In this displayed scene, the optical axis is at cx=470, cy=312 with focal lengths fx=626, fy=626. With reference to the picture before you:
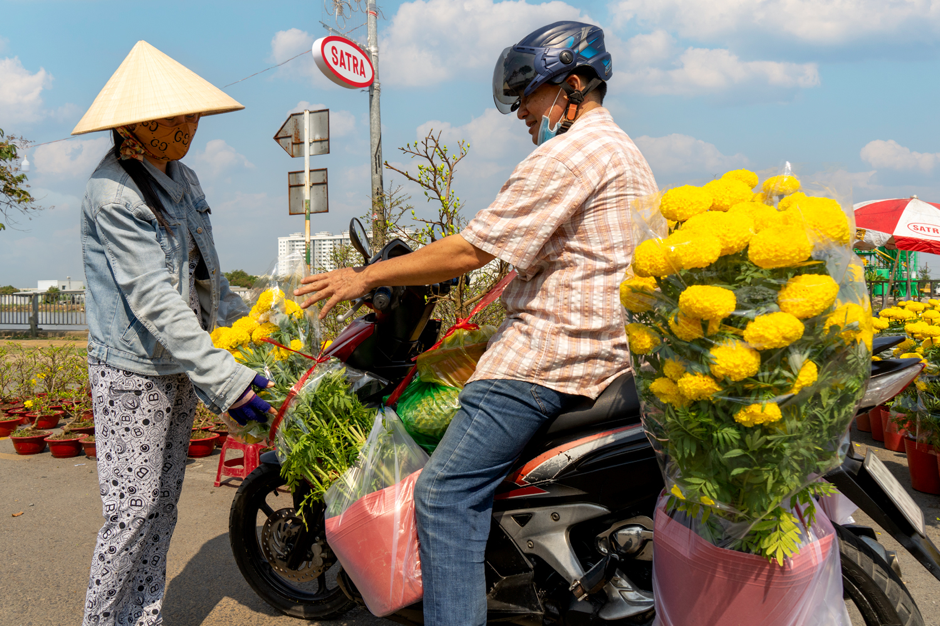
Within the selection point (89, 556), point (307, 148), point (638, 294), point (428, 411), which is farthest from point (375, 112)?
point (638, 294)

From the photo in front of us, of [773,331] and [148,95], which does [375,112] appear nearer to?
[148,95]

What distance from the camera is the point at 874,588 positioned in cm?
182

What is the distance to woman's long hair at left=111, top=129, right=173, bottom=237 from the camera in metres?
2.20

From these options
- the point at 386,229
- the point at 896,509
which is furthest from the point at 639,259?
the point at 386,229

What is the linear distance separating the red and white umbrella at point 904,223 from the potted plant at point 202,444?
836cm

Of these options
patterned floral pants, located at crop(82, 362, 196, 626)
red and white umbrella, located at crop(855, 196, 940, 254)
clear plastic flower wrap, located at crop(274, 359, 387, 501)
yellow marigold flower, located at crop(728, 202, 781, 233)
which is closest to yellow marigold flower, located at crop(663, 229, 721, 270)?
yellow marigold flower, located at crop(728, 202, 781, 233)

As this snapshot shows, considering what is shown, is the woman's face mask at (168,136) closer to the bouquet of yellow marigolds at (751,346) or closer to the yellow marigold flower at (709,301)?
the bouquet of yellow marigolds at (751,346)

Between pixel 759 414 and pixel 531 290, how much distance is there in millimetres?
819

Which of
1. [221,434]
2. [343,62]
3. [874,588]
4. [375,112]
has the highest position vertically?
[343,62]

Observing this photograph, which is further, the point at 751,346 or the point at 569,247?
the point at 569,247

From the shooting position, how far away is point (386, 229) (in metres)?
5.75

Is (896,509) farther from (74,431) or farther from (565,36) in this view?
(74,431)

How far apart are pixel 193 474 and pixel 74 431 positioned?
163cm

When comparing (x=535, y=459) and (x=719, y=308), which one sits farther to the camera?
(x=535, y=459)
